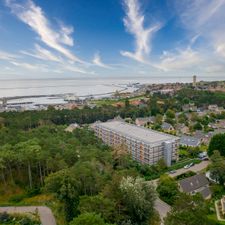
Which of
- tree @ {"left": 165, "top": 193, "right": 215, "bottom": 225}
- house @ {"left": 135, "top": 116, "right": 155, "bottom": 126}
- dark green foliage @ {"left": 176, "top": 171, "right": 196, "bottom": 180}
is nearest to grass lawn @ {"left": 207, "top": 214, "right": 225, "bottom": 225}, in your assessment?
tree @ {"left": 165, "top": 193, "right": 215, "bottom": 225}

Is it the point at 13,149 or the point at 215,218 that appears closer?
the point at 215,218

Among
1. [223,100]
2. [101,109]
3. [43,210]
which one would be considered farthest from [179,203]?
[223,100]

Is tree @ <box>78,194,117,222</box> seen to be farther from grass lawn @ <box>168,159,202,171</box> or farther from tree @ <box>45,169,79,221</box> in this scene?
grass lawn @ <box>168,159,202,171</box>

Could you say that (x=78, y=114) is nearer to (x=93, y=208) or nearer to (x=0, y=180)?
(x=0, y=180)

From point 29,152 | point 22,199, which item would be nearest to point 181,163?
point 29,152

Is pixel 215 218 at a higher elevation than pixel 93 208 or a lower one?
lower

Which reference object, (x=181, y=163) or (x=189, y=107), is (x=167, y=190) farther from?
(x=189, y=107)
